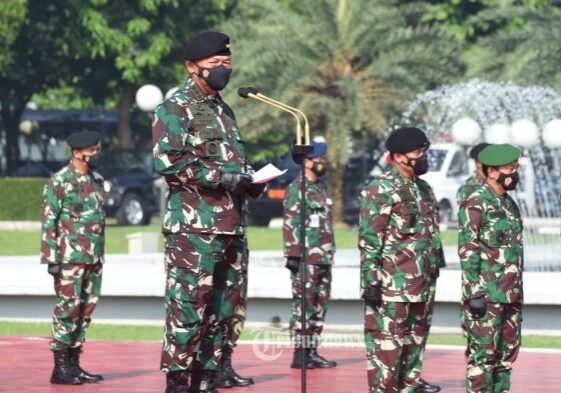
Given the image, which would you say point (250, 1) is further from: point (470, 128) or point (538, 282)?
point (538, 282)

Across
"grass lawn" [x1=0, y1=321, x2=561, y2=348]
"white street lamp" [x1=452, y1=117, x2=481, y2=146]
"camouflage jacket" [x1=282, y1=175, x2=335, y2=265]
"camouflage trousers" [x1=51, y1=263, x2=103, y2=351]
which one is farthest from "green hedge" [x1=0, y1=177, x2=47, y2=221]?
"camouflage trousers" [x1=51, y1=263, x2=103, y2=351]

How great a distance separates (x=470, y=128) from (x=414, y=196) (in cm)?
2148

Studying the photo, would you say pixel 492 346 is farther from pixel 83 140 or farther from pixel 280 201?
pixel 280 201

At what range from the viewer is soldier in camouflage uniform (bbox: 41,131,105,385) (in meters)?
13.1

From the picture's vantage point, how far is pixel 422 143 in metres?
10.9

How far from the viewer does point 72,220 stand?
13.3 meters

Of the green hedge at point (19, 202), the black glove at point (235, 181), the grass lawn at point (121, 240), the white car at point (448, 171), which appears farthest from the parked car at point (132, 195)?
the black glove at point (235, 181)

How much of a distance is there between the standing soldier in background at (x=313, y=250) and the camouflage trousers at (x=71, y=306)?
1.85 m

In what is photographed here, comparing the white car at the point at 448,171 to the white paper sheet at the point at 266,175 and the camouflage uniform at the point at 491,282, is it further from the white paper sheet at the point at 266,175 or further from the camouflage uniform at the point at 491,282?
the white paper sheet at the point at 266,175

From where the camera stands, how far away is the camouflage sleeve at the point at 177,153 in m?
9.72

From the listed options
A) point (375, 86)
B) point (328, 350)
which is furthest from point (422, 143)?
point (375, 86)

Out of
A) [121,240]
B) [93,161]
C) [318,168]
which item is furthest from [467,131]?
[93,161]

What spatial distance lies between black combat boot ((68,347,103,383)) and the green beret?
3.76 meters

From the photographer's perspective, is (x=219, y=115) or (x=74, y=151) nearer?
(x=219, y=115)
